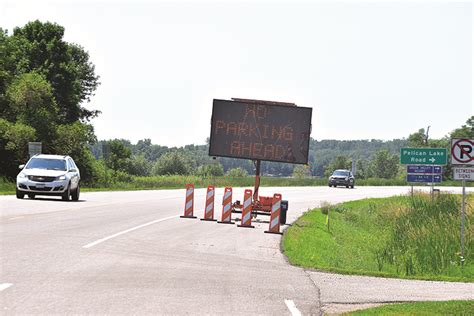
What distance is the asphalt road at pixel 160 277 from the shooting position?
9.12m

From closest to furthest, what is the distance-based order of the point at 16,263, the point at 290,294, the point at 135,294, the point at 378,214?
the point at 135,294 → the point at 290,294 → the point at 16,263 → the point at 378,214

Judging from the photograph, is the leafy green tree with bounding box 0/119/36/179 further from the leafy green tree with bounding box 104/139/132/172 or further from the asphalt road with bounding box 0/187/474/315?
the leafy green tree with bounding box 104/139/132/172

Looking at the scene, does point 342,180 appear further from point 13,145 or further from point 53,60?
point 13,145

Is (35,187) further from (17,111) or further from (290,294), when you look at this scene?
(17,111)

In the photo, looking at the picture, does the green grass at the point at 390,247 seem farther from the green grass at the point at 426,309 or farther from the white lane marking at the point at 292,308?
the white lane marking at the point at 292,308

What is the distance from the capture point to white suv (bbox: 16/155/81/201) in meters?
28.6

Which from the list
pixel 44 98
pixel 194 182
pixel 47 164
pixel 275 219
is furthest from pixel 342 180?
pixel 275 219

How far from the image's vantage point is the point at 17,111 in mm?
57781

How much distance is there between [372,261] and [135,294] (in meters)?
11.9

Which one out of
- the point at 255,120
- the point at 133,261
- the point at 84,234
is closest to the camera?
the point at 133,261

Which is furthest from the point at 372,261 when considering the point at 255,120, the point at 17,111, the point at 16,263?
the point at 17,111

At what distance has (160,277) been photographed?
11.4 meters

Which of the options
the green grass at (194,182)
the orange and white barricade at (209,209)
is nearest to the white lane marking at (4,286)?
the orange and white barricade at (209,209)

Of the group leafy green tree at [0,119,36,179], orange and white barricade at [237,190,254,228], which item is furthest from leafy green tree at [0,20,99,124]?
orange and white barricade at [237,190,254,228]
